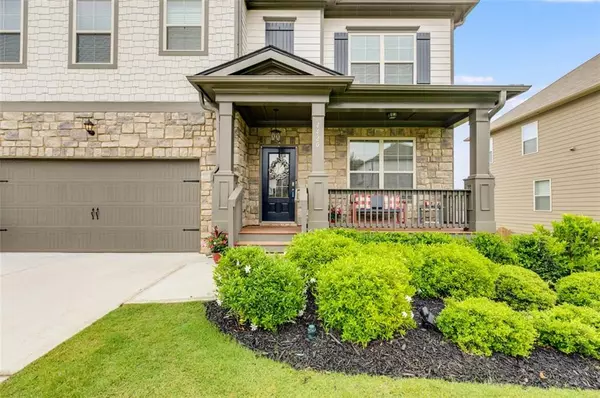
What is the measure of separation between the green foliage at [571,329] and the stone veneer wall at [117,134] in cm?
604

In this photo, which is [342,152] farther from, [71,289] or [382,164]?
[71,289]

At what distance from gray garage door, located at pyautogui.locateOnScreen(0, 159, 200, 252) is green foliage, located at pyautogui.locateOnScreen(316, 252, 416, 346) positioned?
5034 mm

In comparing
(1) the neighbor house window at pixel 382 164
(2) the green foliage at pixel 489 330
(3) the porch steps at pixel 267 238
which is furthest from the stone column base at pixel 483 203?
(2) the green foliage at pixel 489 330

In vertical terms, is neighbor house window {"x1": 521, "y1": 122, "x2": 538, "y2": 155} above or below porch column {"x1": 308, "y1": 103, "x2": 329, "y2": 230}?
above

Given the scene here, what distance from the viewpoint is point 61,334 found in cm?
279

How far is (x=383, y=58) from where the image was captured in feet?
25.0

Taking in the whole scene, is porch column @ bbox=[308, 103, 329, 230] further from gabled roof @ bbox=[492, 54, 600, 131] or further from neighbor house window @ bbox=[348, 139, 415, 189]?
gabled roof @ bbox=[492, 54, 600, 131]

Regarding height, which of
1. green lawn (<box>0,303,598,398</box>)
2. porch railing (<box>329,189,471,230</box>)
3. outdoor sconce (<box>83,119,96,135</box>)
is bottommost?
green lawn (<box>0,303,598,398</box>)

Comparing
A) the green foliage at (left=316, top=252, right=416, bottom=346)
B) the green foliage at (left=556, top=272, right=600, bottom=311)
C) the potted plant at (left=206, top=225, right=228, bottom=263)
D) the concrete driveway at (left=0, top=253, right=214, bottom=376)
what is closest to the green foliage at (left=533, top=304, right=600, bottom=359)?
the green foliage at (left=556, top=272, right=600, bottom=311)

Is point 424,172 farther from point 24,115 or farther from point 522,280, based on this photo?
point 24,115

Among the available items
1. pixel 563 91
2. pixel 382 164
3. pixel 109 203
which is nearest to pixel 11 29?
pixel 109 203

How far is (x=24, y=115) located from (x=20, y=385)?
283 inches

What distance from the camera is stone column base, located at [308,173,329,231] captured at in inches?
227

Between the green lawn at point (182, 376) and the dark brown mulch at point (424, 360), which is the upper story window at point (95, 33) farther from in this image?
the dark brown mulch at point (424, 360)
